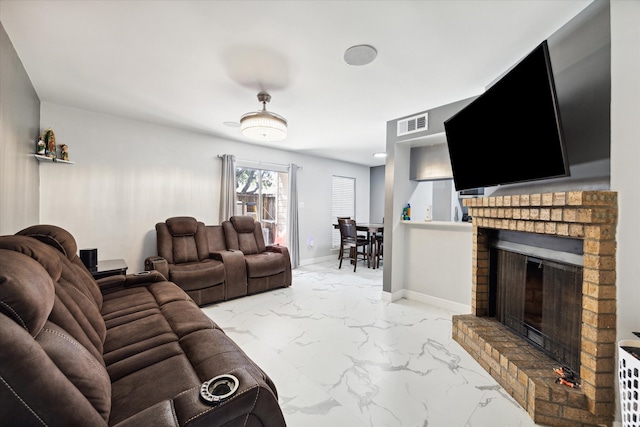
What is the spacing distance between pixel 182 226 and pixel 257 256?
3.70 feet

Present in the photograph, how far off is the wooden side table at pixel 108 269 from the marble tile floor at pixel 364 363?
1050 millimetres

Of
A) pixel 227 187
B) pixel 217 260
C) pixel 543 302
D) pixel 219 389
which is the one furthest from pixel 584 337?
pixel 227 187

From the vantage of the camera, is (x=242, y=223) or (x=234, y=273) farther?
(x=242, y=223)

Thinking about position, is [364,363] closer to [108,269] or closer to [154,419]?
[154,419]

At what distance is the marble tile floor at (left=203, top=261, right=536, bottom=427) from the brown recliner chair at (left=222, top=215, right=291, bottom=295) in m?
0.32

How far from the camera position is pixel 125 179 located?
3.62m

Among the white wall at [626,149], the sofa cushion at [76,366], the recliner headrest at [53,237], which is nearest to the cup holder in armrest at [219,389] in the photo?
the sofa cushion at [76,366]

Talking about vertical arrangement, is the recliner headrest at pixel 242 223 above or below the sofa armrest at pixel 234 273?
above

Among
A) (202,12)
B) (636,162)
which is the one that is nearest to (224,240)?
(202,12)

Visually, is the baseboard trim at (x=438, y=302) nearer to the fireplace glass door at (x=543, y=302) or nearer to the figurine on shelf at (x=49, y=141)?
the fireplace glass door at (x=543, y=302)

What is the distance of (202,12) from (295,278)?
153 inches

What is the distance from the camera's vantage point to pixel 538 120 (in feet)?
5.39

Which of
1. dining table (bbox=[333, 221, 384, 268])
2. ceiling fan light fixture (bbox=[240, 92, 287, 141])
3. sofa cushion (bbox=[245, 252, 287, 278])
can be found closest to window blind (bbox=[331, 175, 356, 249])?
dining table (bbox=[333, 221, 384, 268])

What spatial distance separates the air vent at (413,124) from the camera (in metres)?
3.20
